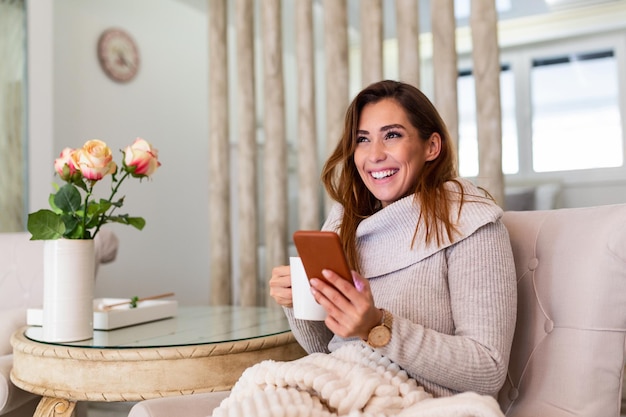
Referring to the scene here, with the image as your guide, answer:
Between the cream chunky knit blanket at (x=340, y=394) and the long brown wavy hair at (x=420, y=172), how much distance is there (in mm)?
306

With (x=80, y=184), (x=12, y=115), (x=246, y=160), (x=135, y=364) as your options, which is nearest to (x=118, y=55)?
(x=12, y=115)

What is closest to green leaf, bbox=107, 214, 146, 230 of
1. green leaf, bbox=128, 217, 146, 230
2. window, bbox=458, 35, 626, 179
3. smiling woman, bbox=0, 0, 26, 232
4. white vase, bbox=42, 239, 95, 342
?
green leaf, bbox=128, 217, 146, 230

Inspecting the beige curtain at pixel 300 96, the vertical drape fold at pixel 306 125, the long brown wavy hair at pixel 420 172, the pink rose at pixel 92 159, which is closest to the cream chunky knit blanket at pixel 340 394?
the long brown wavy hair at pixel 420 172

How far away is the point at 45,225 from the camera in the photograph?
1460mm

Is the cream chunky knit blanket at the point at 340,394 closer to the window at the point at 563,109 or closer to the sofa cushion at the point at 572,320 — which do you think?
the sofa cushion at the point at 572,320

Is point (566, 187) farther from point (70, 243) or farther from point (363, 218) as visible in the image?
point (70, 243)

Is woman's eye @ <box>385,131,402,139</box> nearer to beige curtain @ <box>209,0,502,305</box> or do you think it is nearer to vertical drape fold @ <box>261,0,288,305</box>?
beige curtain @ <box>209,0,502,305</box>

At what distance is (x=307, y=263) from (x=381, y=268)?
38 cm

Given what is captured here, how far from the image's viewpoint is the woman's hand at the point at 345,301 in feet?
3.14

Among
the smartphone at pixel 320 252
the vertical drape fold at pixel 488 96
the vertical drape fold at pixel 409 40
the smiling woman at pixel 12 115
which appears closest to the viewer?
the smartphone at pixel 320 252

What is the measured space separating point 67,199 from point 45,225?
0.08 meters

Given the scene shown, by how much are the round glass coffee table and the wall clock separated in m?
3.03

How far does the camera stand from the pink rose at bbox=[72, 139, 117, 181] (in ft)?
4.80

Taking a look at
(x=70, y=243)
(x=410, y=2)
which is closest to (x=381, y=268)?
(x=70, y=243)
